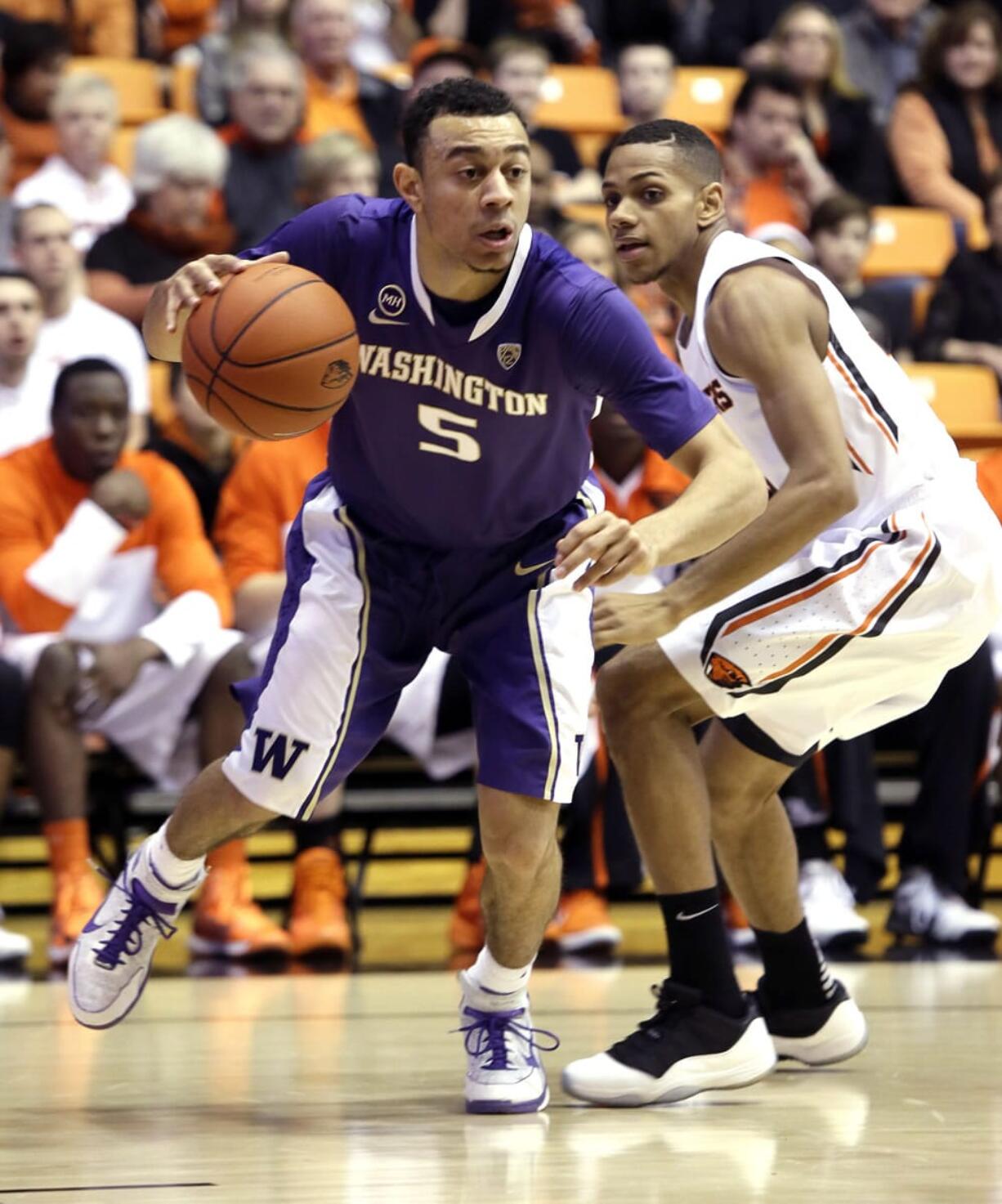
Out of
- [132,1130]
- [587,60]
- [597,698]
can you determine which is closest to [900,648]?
[597,698]

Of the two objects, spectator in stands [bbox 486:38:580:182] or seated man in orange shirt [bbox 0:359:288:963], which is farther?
spectator in stands [bbox 486:38:580:182]

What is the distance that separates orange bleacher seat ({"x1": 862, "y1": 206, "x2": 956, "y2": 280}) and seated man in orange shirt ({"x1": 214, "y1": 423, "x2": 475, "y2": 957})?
3.97 meters

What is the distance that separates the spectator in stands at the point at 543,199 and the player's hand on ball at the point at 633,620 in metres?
3.74

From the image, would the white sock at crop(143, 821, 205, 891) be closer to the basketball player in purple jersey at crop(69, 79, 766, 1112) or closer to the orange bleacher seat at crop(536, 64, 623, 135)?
the basketball player in purple jersey at crop(69, 79, 766, 1112)

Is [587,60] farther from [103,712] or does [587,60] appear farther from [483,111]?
[483,111]

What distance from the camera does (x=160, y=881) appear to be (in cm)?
348

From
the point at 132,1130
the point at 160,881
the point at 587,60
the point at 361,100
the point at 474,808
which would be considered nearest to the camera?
the point at 132,1130

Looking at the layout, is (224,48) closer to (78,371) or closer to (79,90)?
(79,90)

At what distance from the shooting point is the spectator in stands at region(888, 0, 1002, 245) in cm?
920

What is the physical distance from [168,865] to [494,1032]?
25.6 inches

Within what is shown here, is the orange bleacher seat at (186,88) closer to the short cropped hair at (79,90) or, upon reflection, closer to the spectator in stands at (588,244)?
the short cropped hair at (79,90)

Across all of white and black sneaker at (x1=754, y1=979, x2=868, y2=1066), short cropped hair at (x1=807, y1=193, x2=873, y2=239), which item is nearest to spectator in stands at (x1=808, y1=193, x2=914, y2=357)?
short cropped hair at (x1=807, y1=193, x2=873, y2=239)

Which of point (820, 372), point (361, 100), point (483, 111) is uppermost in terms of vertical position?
point (361, 100)

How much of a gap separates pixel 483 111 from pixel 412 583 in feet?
2.67
